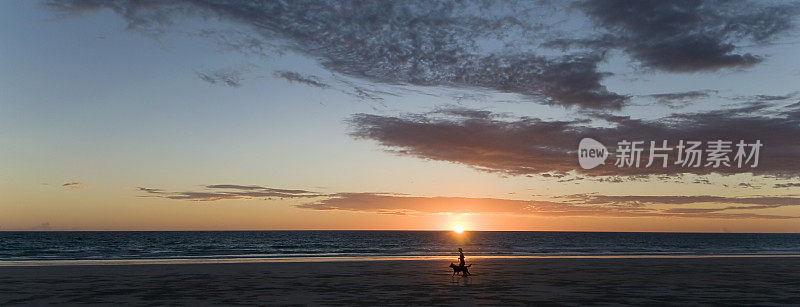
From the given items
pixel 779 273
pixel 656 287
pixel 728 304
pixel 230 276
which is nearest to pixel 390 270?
pixel 230 276

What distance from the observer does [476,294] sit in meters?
24.7

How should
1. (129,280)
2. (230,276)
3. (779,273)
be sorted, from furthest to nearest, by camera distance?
(779,273), (230,276), (129,280)

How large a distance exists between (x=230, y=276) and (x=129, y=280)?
5302 mm

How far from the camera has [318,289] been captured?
26562 mm

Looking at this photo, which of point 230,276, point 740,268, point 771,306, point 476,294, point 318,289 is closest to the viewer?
point 771,306

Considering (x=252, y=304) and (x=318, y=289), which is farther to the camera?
(x=318, y=289)

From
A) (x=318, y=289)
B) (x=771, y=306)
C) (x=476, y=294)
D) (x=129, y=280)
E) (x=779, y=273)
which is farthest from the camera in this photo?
(x=779, y=273)

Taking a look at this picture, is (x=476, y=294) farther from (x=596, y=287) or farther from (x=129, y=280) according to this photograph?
(x=129, y=280)

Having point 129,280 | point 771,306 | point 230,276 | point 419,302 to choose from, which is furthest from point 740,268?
point 129,280

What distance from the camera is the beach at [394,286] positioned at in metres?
23.0

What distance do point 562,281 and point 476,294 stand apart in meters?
7.84

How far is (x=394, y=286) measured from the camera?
27875mm

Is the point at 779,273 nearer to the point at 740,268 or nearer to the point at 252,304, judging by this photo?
the point at 740,268

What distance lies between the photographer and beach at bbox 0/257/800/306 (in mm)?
22969
